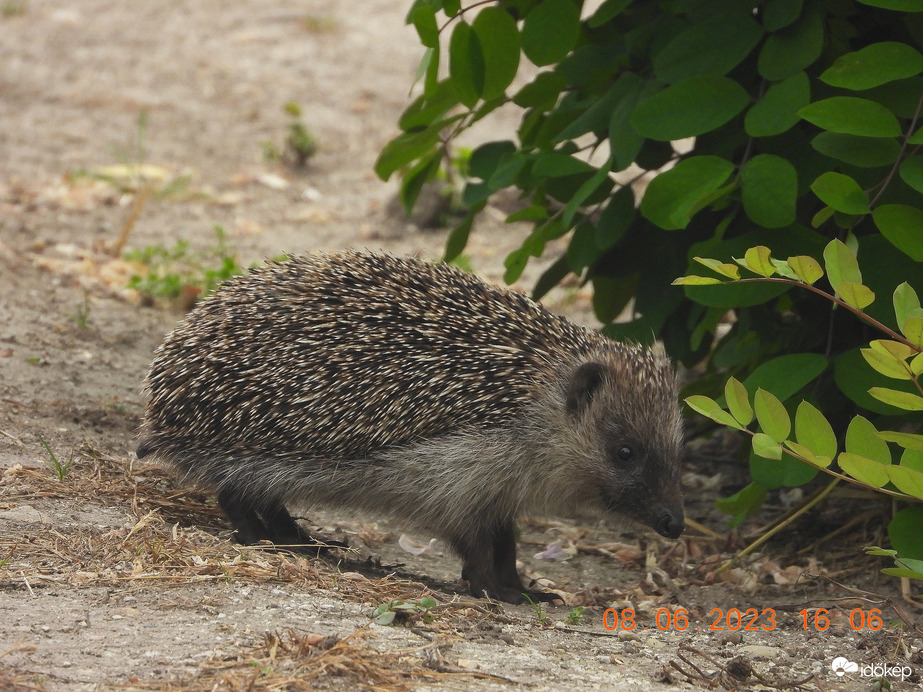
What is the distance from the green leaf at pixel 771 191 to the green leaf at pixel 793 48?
1.42ft

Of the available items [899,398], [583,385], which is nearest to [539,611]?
[583,385]

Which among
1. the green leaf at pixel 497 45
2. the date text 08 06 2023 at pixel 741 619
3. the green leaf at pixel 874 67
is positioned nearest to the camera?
the green leaf at pixel 874 67

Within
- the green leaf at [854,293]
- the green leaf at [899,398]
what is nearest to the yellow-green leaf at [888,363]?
the green leaf at [899,398]

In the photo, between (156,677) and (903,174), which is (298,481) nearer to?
(156,677)

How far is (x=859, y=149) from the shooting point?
5148 millimetres

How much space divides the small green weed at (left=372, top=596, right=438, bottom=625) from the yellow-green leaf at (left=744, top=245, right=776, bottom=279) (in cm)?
206

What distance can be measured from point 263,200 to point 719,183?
8.63m

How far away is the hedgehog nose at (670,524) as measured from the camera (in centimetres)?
575

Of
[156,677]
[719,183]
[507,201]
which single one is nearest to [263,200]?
[507,201]

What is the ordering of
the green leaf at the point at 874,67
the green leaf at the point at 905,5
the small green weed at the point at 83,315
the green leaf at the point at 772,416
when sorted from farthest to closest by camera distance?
1. the small green weed at the point at 83,315
2. the green leaf at the point at 874,67
3. the green leaf at the point at 905,5
4. the green leaf at the point at 772,416

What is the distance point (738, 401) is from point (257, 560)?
8.09ft

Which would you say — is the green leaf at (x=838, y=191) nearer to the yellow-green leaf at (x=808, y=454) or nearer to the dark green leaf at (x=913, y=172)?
the dark green leaf at (x=913, y=172)

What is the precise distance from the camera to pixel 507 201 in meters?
10.7

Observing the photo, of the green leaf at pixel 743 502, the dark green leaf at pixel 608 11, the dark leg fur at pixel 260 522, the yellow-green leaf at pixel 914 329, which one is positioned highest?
the dark green leaf at pixel 608 11
